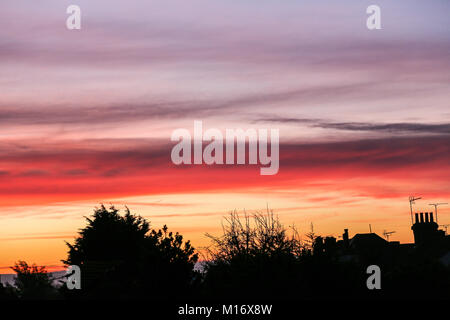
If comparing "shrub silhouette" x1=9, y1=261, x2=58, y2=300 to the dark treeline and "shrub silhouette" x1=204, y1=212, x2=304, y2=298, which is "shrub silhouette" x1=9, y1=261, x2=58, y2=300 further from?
"shrub silhouette" x1=204, y1=212, x2=304, y2=298

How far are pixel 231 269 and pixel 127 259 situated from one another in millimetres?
30582

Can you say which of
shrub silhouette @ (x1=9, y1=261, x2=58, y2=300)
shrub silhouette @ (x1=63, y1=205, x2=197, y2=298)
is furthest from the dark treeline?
shrub silhouette @ (x1=9, y1=261, x2=58, y2=300)

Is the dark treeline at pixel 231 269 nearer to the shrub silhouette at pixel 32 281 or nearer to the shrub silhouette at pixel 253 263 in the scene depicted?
the shrub silhouette at pixel 253 263

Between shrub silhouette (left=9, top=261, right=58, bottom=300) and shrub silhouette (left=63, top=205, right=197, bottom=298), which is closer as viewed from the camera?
shrub silhouette (left=63, top=205, right=197, bottom=298)

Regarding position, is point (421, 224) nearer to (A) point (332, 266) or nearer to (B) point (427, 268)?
(B) point (427, 268)

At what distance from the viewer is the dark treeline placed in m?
28.2

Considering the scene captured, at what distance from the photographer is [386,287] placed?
4053cm

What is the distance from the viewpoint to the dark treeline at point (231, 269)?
2825 centimetres
